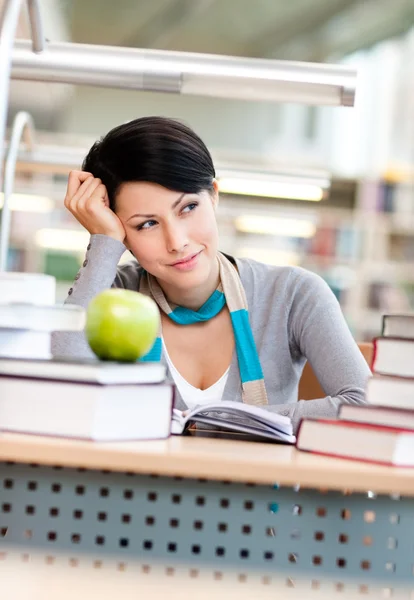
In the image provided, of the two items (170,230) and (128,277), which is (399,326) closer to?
(170,230)

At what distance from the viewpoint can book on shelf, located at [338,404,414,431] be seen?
40.0 inches

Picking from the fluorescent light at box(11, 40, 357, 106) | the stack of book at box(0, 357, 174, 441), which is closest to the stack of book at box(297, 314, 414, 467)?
the stack of book at box(0, 357, 174, 441)

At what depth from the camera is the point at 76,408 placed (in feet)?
3.19

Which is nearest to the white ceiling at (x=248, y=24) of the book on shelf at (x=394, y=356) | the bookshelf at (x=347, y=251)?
the bookshelf at (x=347, y=251)

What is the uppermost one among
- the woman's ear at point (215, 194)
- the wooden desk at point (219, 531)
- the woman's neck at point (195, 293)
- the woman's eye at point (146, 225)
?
the woman's ear at point (215, 194)

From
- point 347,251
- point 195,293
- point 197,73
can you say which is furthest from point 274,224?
point 197,73

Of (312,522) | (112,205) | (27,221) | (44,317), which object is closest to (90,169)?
(112,205)

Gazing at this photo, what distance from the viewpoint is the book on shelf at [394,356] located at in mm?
1051

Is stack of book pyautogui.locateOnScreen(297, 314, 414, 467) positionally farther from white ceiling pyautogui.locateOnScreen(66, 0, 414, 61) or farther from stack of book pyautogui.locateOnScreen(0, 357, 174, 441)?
white ceiling pyautogui.locateOnScreen(66, 0, 414, 61)

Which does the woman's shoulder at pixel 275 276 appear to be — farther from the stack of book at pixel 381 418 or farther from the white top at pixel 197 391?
the stack of book at pixel 381 418

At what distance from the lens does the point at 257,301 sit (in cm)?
192

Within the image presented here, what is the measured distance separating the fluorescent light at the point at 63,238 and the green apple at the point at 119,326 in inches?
176

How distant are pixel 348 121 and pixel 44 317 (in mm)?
7337

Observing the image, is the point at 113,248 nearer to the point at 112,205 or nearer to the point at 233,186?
the point at 112,205
